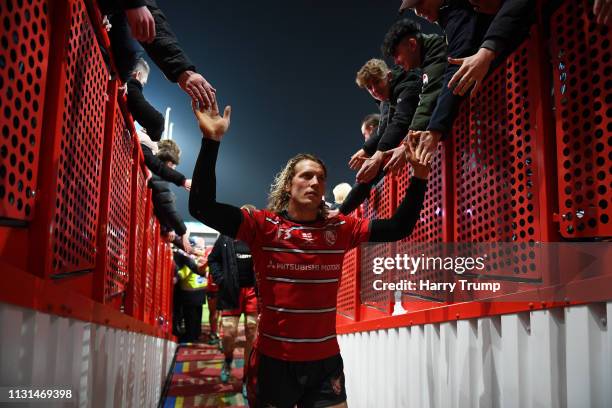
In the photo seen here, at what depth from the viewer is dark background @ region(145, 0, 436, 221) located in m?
8.64

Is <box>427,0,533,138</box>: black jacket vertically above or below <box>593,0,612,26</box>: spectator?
above

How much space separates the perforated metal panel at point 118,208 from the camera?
200cm

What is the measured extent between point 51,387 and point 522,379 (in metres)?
1.46

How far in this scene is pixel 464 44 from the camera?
203cm

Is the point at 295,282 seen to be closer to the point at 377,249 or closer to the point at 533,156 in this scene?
the point at 533,156

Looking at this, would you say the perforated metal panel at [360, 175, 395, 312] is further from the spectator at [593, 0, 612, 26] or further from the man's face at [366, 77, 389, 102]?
the spectator at [593, 0, 612, 26]

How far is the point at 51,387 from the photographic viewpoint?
1153 millimetres

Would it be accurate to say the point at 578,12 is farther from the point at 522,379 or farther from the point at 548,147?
the point at 522,379

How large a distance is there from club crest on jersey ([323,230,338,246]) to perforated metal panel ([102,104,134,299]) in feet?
3.00

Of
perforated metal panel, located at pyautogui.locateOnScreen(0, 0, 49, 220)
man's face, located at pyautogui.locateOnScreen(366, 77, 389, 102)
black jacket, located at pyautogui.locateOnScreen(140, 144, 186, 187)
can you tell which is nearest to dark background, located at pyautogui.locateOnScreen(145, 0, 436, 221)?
black jacket, located at pyautogui.locateOnScreen(140, 144, 186, 187)

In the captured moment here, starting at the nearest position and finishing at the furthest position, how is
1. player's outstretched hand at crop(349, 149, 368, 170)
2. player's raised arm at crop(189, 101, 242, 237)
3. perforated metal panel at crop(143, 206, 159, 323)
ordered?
player's raised arm at crop(189, 101, 242, 237) < player's outstretched hand at crop(349, 149, 368, 170) < perforated metal panel at crop(143, 206, 159, 323)

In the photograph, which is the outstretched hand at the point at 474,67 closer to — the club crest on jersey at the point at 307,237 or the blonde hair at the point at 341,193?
the club crest on jersey at the point at 307,237

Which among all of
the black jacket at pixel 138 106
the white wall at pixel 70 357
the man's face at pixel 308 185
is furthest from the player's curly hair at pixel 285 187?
the black jacket at pixel 138 106

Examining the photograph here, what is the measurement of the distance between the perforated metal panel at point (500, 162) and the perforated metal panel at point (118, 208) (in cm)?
160
